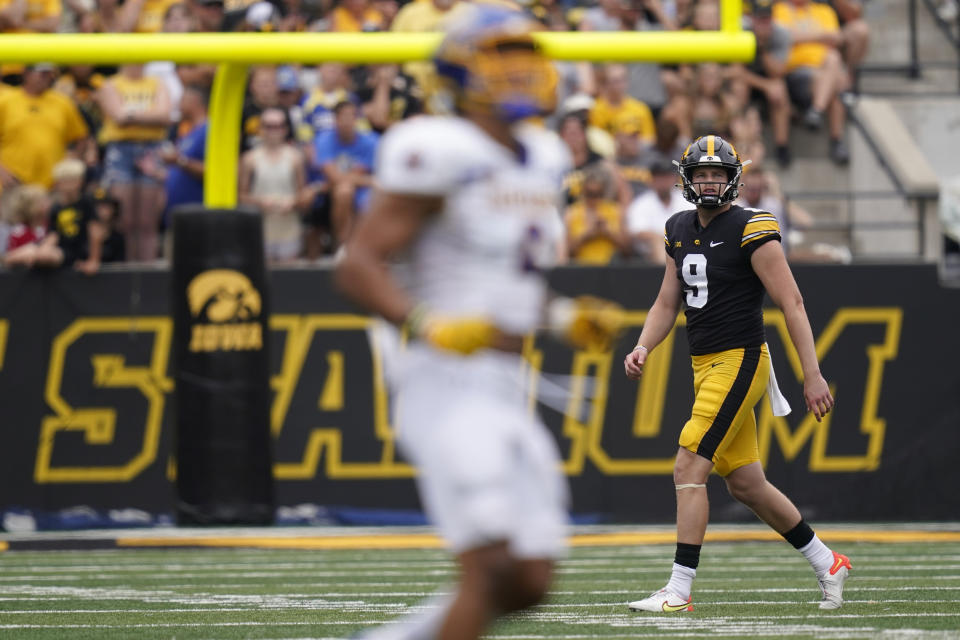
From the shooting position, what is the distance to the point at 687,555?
701cm

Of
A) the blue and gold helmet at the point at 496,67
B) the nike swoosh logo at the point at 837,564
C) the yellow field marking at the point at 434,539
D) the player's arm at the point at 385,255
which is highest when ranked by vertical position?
the blue and gold helmet at the point at 496,67

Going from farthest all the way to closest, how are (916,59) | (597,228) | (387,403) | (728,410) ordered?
(916,59) → (597,228) → (387,403) → (728,410)

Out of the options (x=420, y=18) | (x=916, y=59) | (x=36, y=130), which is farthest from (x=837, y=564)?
(x=916, y=59)

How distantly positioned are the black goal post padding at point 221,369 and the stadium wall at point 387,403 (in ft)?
2.26

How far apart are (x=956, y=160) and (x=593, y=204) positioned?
4928 millimetres

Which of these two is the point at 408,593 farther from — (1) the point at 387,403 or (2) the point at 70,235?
(2) the point at 70,235

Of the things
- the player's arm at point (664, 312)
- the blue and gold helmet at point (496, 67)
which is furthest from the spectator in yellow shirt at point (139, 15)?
the blue and gold helmet at point (496, 67)

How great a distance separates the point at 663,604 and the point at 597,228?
19.3ft

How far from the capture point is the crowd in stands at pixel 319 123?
1259 cm

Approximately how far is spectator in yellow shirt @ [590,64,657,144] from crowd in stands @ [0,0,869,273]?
0.02 m

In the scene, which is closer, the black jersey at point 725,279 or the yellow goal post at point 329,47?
the black jersey at point 725,279

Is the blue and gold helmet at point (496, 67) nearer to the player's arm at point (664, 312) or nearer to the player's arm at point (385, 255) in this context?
the player's arm at point (385, 255)

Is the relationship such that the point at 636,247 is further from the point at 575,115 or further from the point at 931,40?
the point at 931,40

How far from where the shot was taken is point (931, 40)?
55.4 ft
